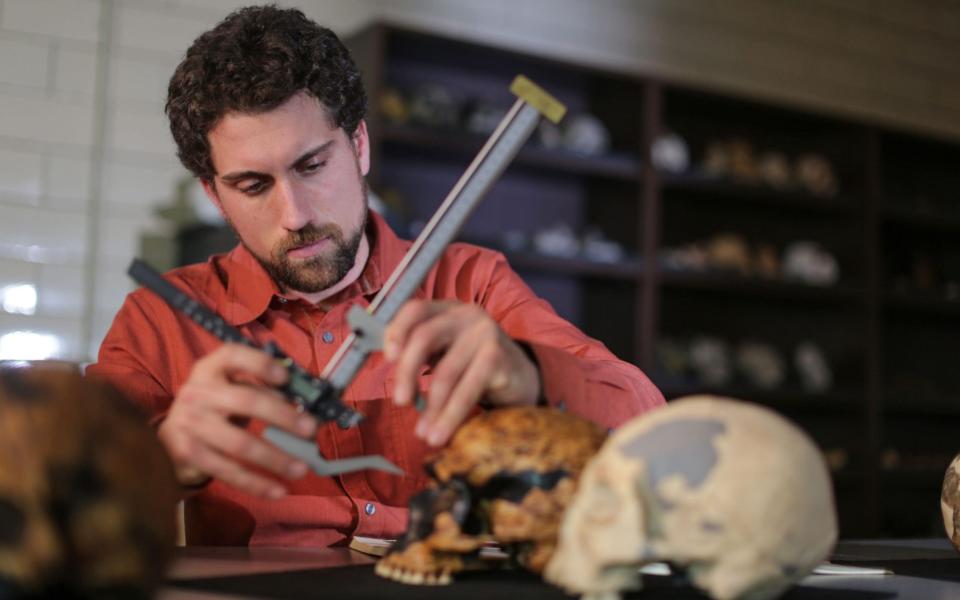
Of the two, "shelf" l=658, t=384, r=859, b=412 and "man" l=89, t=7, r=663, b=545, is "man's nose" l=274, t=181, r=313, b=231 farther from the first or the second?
"shelf" l=658, t=384, r=859, b=412

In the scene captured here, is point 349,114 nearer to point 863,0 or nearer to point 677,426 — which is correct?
point 677,426

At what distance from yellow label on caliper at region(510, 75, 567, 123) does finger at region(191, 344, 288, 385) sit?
333 millimetres

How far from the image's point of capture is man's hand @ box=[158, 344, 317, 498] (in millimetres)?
894

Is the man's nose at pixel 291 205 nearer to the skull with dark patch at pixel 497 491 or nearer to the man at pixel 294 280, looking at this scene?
the man at pixel 294 280

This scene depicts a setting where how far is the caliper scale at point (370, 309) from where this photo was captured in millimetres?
901

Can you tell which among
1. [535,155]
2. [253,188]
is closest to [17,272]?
[535,155]

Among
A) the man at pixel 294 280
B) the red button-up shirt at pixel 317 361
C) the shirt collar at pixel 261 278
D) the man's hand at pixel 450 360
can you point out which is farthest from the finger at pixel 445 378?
the shirt collar at pixel 261 278

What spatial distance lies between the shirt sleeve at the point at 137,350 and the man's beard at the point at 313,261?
0.70 ft

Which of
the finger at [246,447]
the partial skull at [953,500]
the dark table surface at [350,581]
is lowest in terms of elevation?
the dark table surface at [350,581]

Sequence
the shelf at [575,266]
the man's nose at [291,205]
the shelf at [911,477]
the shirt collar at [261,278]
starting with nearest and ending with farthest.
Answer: the man's nose at [291,205]
the shirt collar at [261,278]
the shelf at [575,266]
the shelf at [911,477]

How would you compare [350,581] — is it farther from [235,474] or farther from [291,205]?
[291,205]

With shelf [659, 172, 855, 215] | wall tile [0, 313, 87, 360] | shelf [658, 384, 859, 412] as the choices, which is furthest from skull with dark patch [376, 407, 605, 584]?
shelf [659, 172, 855, 215]

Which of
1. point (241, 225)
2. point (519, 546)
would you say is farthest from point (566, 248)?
point (519, 546)

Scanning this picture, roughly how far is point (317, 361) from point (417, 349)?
2.47 feet
